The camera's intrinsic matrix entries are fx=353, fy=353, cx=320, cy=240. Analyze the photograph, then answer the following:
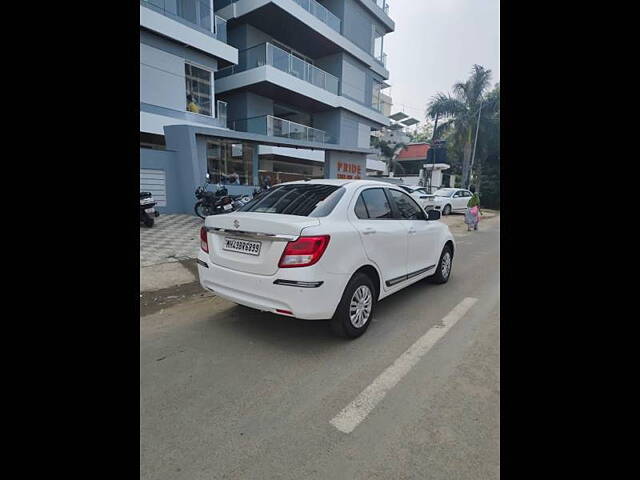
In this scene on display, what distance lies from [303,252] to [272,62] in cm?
1674

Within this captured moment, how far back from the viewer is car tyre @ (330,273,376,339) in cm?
322

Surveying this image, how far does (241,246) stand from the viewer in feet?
10.6

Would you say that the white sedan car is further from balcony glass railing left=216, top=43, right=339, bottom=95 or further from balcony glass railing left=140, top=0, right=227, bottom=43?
balcony glass railing left=216, top=43, right=339, bottom=95

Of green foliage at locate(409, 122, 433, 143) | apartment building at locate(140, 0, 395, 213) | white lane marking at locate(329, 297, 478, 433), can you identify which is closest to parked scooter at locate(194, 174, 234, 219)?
apartment building at locate(140, 0, 395, 213)
